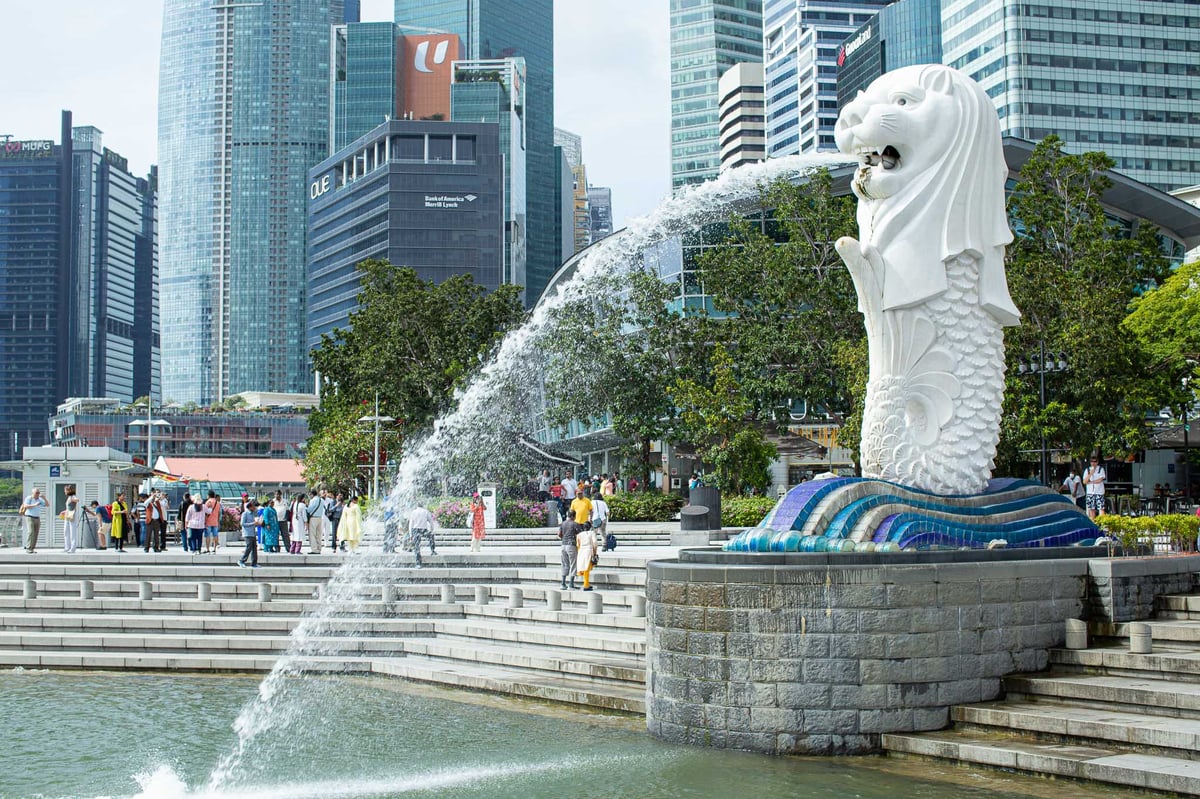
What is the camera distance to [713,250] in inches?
1559

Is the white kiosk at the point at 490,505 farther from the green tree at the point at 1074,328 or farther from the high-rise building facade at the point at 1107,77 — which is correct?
the high-rise building facade at the point at 1107,77

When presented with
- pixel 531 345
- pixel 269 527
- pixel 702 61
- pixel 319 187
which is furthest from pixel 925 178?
pixel 702 61

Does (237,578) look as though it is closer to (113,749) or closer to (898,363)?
(113,749)

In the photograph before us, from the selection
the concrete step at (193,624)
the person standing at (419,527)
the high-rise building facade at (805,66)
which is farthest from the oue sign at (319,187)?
the concrete step at (193,624)

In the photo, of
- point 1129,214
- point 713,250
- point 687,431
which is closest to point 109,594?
point 687,431

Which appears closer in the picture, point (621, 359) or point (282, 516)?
point (282, 516)

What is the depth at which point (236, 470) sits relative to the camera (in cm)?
9244

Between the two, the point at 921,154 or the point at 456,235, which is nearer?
the point at 921,154

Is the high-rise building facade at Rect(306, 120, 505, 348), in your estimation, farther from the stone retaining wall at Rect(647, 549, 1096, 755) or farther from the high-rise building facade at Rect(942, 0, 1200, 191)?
the stone retaining wall at Rect(647, 549, 1096, 755)

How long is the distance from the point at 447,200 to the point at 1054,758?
121 m

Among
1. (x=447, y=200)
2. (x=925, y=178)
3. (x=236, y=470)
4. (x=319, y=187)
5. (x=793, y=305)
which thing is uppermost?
(x=319, y=187)

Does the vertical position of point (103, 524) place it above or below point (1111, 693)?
above

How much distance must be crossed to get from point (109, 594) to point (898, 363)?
1450 centimetres

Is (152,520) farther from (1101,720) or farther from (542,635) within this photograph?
(1101,720)
